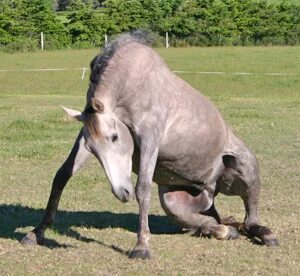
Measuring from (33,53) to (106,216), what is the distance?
1637 inches

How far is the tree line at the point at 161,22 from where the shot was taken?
56406 millimetres

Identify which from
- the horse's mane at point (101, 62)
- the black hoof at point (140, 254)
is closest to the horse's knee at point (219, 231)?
the black hoof at point (140, 254)

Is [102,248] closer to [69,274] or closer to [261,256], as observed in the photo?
[69,274]

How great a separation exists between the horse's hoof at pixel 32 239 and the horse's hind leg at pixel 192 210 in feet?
4.31

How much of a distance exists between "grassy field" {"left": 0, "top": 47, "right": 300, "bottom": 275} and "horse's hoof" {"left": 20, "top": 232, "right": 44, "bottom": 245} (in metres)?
0.08

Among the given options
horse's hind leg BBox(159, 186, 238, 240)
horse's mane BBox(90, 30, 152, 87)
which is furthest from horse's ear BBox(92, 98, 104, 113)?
horse's hind leg BBox(159, 186, 238, 240)

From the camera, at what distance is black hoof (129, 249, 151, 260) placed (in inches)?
270

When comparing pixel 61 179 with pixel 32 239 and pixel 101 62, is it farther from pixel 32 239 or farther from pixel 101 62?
pixel 101 62

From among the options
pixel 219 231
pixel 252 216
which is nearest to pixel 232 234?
pixel 219 231

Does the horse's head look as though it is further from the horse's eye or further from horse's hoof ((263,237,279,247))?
horse's hoof ((263,237,279,247))

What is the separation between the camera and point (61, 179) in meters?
7.59

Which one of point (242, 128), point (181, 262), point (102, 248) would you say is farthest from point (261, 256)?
point (242, 128)

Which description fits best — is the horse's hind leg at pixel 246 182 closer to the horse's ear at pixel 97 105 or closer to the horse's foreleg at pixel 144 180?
the horse's foreleg at pixel 144 180

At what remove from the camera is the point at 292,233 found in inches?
320
